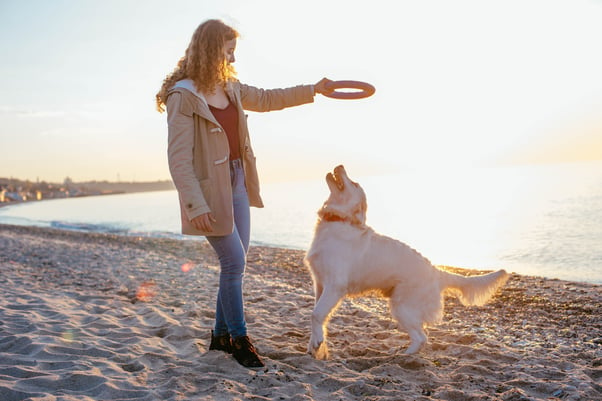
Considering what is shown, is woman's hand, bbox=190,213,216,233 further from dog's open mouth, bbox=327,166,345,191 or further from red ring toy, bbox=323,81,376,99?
red ring toy, bbox=323,81,376,99

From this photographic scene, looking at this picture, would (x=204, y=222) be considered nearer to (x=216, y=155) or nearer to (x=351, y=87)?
(x=216, y=155)

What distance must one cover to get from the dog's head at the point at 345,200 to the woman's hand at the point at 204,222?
1.07m

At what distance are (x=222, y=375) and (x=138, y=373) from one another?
58cm

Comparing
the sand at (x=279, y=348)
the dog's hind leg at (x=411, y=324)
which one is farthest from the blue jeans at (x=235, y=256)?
the dog's hind leg at (x=411, y=324)

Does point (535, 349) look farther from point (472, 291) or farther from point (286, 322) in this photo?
point (286, 322)

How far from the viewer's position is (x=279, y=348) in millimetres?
3826

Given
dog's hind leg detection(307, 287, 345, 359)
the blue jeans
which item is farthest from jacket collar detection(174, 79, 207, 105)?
dog's hind leg detection(307, 287, 345, 359)

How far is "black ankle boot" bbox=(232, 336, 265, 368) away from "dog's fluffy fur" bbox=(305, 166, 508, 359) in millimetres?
525

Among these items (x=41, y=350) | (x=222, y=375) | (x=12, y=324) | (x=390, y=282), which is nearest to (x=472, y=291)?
(x=390, y=282)

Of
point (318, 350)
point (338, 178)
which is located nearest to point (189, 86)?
point (338, 178)

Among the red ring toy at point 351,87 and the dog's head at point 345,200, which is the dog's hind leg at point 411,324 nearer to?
the dog's head at point 345,200

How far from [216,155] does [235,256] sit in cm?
74

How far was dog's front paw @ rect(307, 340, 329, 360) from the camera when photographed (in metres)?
3.56

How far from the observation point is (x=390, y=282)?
3766 mm
